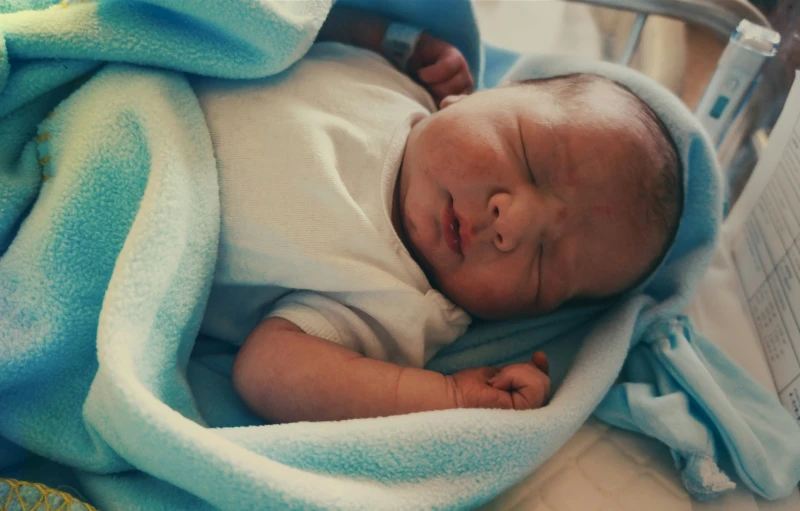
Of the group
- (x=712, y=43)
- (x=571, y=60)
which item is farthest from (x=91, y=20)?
(x=712, y=43)

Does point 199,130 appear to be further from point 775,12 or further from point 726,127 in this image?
point 775,12

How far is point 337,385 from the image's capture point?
23.7 inches

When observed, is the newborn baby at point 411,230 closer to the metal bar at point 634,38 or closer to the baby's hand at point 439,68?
the baby's hand at point 439,68

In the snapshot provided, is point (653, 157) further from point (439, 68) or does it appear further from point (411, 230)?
point (439, 68)

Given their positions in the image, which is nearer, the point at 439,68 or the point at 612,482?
the point at 612,482

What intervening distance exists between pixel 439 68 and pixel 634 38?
37cm

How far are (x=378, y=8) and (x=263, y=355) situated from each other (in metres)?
0.64

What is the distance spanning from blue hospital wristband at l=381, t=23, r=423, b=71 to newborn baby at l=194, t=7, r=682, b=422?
260 millimetres

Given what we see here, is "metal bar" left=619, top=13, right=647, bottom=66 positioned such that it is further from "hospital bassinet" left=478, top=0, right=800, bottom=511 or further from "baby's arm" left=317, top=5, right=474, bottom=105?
"hospital bassinet" left=478, top=0, right=800, bottom=511

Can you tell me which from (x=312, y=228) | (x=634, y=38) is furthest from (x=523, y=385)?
(x=634, y=38)

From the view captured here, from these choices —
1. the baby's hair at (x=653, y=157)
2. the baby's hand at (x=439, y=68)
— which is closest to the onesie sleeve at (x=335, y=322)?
the baby's hair at (x=653, y=157)

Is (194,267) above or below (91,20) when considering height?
below

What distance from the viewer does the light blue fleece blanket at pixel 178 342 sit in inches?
19.7

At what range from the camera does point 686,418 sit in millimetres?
656
